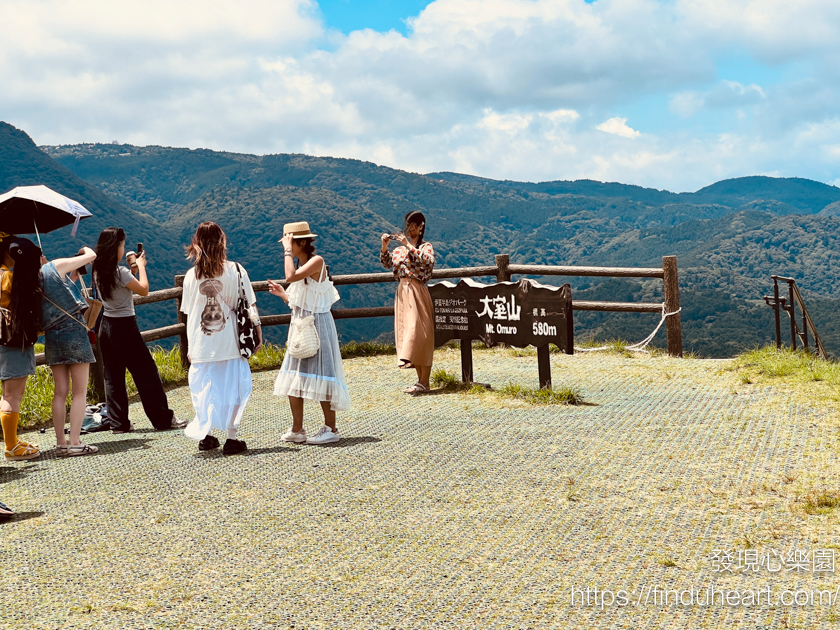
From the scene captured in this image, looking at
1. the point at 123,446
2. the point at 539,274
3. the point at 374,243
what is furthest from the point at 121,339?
the point at 374,243

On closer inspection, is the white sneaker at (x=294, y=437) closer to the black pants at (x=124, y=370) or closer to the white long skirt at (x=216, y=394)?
the white long skirt at (x=216, y=394)

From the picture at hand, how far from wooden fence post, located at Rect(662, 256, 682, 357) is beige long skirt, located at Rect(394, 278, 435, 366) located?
12.8ft

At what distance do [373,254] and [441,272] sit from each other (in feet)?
425

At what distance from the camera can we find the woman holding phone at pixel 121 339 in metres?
5.91

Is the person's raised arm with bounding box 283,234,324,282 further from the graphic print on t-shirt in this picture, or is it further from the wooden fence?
the wooden fence

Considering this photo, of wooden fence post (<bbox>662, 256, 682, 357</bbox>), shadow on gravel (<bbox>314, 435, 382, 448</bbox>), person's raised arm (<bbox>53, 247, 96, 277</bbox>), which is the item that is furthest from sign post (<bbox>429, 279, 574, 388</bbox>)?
person's raised arm (<bbox>53, 247, 96, 277</bbox>)

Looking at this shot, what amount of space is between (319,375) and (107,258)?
194 cm

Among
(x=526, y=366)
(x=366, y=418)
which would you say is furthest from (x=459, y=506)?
(x=526, y=366)

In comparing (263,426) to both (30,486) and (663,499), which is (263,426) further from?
(663,499)

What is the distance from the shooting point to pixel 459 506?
165 inches

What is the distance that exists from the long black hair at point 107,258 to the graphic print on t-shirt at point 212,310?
3.63ft

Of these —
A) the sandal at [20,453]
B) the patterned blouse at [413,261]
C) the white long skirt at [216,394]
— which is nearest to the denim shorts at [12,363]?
the sandal at [20,453]

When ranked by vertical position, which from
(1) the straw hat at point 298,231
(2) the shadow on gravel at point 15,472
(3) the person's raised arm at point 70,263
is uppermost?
(1) the straw hat at point 298,231

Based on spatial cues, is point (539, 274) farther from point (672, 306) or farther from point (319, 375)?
point (319, 375)
